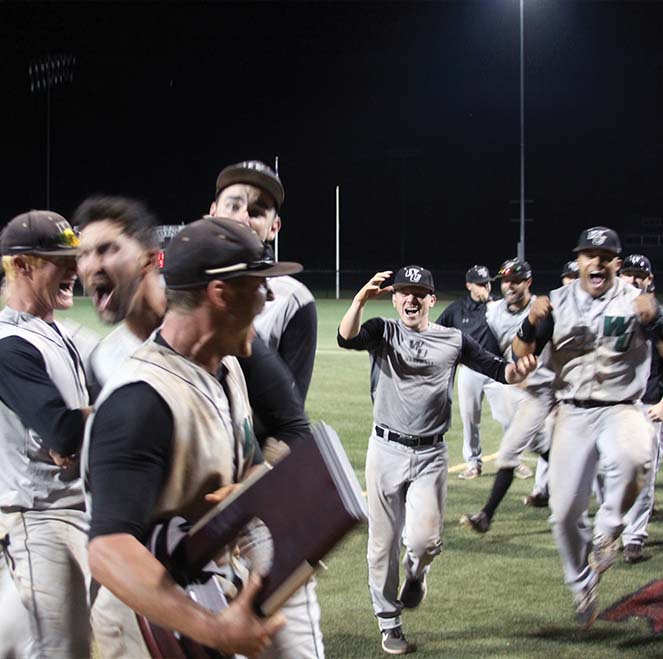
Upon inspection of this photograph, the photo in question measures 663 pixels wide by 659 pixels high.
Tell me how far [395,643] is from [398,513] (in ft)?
2.80

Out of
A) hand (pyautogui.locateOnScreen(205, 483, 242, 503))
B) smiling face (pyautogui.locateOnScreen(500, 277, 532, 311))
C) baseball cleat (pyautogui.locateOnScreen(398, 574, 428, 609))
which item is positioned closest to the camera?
hand (pyautogui.locateOnScreen(205, 483, 242, 503))

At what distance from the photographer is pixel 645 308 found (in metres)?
6.92

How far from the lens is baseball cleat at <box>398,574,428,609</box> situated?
21.2 feet

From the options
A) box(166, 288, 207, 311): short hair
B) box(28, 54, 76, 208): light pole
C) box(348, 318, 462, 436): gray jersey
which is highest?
box(28, 54, 76, 208): light pole

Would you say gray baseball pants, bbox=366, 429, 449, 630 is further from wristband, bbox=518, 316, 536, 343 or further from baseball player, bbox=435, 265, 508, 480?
baseball player, bbox=435, 265, 508, 480

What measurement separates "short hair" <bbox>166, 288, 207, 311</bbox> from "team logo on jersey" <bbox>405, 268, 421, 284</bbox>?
4.40 meters

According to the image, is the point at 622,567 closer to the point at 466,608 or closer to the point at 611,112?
the point at 466,608

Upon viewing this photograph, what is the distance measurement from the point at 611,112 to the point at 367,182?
17227mm

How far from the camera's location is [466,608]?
267 inches

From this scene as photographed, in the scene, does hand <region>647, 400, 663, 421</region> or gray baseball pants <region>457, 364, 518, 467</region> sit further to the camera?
gray baseball pants <region>457, 364, 518, 467</region>

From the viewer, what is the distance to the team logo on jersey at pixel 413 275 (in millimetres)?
6924

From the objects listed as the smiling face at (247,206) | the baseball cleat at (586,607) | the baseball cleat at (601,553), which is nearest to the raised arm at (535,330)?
the baseball cleat at (601,553)

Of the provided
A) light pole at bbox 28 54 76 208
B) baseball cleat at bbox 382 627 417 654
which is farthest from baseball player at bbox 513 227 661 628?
light pole at bbox 28 54 76 208

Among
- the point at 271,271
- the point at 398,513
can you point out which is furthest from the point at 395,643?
the point at 271,271
